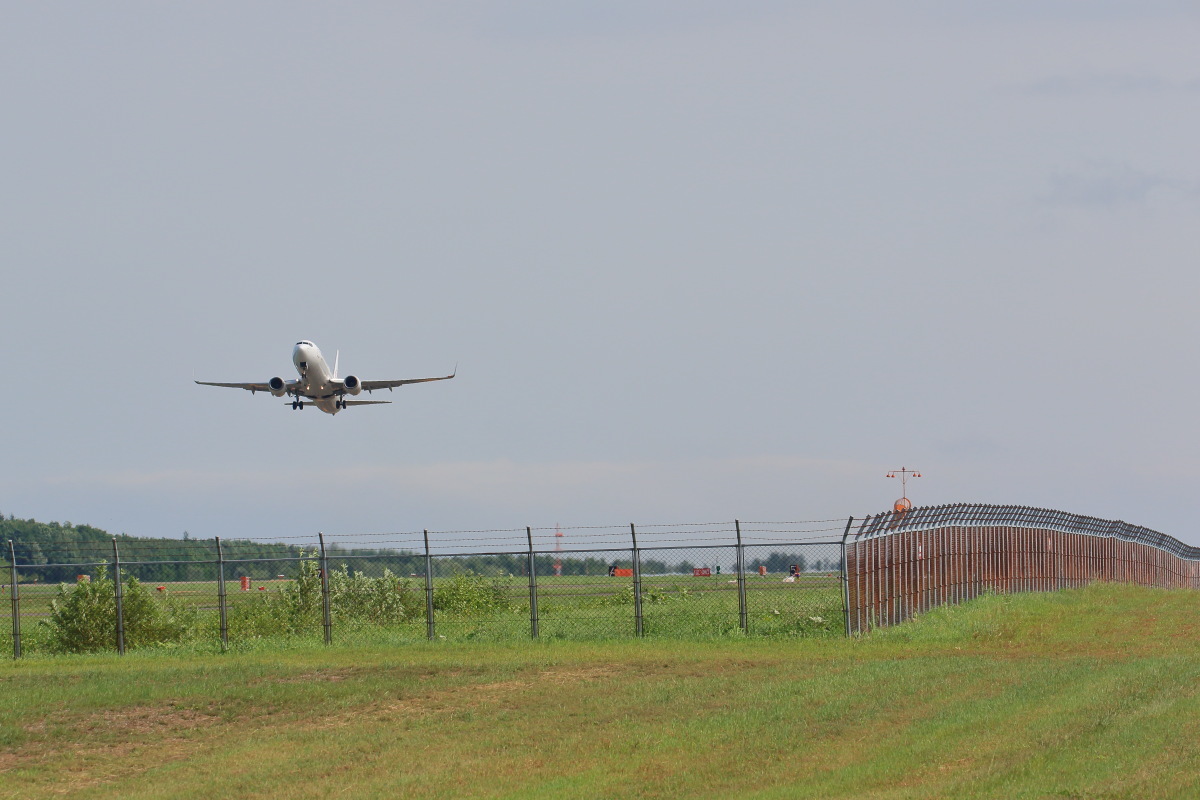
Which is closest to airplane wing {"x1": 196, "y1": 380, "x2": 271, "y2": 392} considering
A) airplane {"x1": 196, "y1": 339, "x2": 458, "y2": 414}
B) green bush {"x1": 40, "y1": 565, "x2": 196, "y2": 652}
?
airplane {"x1": 196, "y1": 339, "x2": 458, "y2": 414}

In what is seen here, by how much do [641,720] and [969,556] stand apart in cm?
2011

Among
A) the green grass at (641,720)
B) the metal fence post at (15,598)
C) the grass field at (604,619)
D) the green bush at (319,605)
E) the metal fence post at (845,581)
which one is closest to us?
the green grass at (641,720)

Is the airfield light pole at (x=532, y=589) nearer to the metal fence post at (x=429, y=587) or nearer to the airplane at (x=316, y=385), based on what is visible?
the metal fence post at (x=429, y=587)

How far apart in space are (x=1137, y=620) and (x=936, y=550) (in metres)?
5.15

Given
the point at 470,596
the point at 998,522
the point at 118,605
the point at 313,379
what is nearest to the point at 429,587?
the point at 118,605

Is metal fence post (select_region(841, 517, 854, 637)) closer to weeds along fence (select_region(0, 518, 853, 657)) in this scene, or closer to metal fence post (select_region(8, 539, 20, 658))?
weeds along fence (select_region(0, 518, 853, 657))

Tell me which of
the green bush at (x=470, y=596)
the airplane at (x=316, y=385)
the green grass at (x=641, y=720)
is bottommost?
the green bush at (x=470, y=596)

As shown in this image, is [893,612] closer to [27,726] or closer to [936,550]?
[936,550]

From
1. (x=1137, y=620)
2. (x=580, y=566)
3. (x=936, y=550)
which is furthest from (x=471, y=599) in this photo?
(x=1137, y=620)

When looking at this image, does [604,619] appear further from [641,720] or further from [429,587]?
[641,720]

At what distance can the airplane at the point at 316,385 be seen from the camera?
49.6 meters

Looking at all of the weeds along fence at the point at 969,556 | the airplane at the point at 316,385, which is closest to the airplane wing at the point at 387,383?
the airplane at the point at 316,385

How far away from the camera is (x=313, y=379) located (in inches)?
1976

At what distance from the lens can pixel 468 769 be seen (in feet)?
50.8
